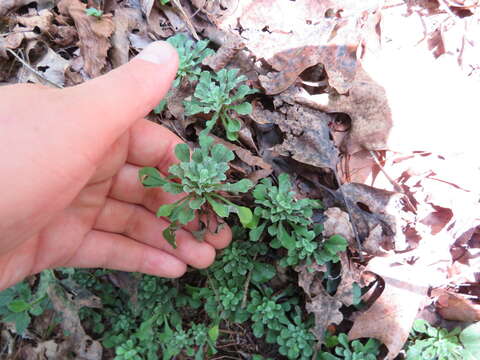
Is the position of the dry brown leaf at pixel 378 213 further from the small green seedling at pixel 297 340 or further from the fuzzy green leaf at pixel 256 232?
the small green seedling at pixel 297 340

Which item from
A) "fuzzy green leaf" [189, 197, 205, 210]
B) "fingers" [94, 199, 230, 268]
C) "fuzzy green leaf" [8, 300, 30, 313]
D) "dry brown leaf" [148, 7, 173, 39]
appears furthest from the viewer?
"dry brown leaf" [148, 7, 173, 39]

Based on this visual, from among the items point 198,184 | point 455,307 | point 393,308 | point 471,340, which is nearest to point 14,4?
point 198,184

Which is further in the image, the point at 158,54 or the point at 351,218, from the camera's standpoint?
the point at 351,218

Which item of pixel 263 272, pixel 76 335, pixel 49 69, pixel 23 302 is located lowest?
pixel 76 335

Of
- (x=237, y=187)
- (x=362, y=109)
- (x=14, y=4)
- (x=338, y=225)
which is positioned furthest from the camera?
(x=14, y=4)

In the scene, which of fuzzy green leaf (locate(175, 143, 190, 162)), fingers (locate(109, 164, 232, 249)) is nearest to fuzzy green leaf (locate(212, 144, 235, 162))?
fuzzy green leaf (locate(175, 143, 190, 162))

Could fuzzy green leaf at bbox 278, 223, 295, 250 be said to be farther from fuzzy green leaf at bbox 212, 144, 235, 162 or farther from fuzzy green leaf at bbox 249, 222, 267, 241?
fuzzy green leaf at bbox 212, 144, 235, 162

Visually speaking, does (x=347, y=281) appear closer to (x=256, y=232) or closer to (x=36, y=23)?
(x=256, y=232)

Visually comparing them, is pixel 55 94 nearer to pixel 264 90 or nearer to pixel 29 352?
pixel 264 90

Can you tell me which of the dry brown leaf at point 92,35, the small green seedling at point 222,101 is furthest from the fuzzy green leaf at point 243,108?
the dry brown leaf at point 92,35
